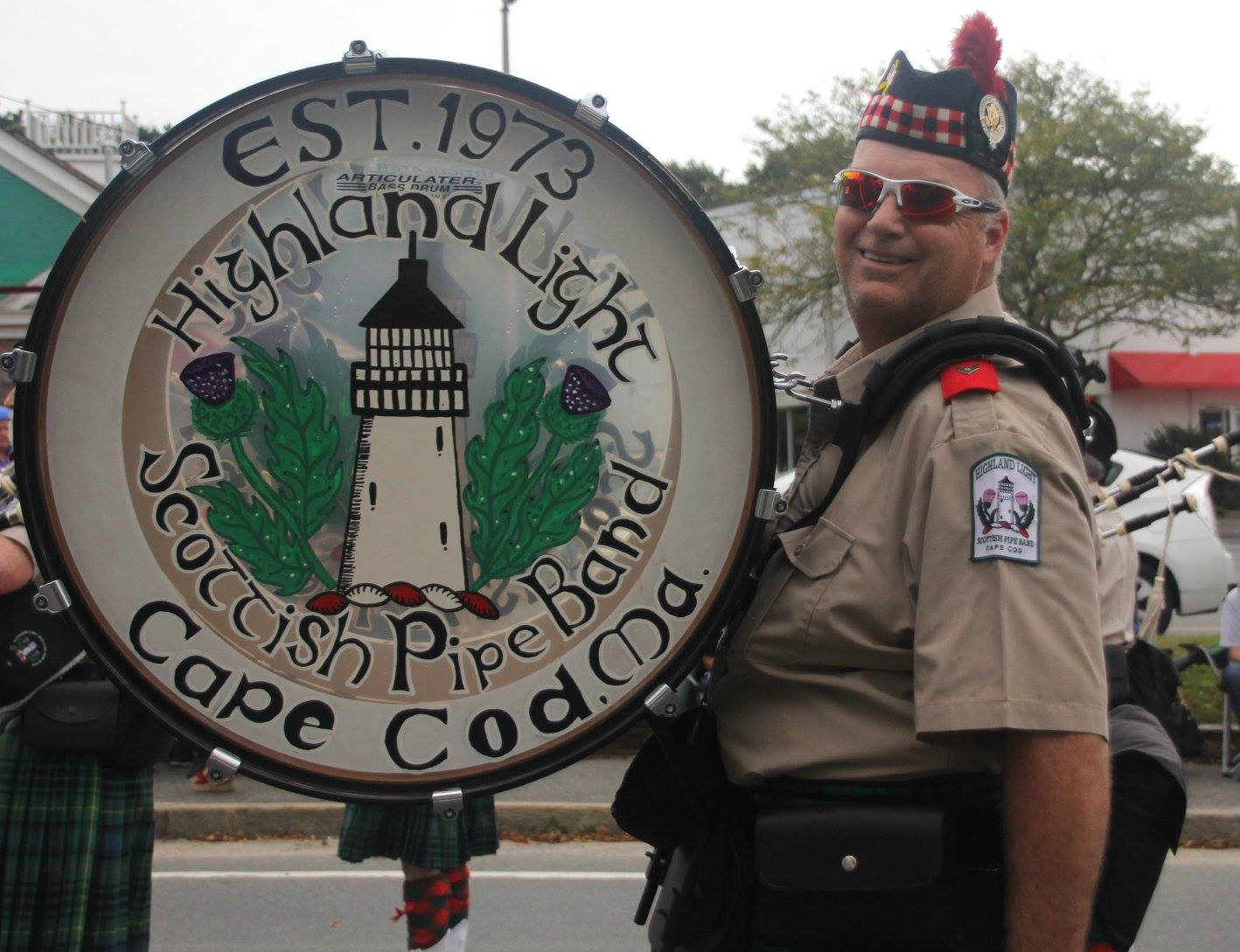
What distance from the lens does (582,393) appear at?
1.66 metres

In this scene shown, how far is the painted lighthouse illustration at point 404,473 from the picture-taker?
1.63m

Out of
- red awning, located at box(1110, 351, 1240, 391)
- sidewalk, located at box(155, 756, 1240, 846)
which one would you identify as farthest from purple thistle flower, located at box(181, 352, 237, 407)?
red awning, located at box(1110, 351, 1240, 391)

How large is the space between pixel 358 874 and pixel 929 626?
15.3 feet

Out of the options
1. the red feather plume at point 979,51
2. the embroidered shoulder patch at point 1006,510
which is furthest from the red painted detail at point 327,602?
the red feather plume at point 979,51

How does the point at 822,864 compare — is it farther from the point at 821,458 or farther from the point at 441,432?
Answer: the point at 441,432

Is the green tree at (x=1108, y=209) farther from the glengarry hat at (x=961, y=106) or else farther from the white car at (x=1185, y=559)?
the glengarry hat at (x=961, y=106)

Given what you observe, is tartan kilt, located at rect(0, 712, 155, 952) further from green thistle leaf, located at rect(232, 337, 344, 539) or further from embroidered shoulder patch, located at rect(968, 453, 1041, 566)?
embroidered shoulder patch, located at rect(968, 453, 1041, 566)

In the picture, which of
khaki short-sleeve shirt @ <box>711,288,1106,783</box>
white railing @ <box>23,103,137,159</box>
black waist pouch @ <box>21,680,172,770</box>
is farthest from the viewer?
white railing @ <box>23,103,137,159</box>

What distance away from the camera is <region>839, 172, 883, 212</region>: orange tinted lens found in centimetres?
184

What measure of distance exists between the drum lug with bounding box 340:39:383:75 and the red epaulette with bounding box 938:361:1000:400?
76cm

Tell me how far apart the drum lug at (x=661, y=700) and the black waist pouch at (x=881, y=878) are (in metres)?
0.20

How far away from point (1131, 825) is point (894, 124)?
3.24ft

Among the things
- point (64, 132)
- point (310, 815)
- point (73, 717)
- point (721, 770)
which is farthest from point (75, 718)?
point (64, 132)

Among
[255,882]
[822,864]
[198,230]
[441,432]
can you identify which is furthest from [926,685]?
[255,882]
